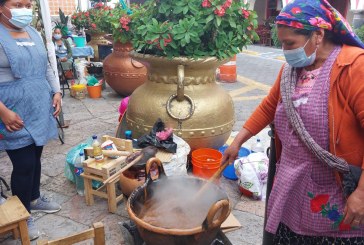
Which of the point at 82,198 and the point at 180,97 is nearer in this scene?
the point at 82,198

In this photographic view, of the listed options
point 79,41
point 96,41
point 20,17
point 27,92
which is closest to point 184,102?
point 27,92

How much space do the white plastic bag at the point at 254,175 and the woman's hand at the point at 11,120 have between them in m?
2.06

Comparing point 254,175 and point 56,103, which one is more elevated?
point 56,103

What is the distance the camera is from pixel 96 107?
6.43 meters

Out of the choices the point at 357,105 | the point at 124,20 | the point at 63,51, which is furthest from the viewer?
the point at 63,51

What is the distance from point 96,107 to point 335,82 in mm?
5493

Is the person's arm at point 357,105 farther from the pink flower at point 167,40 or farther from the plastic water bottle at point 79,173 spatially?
the plastic water bottle at point 79,173

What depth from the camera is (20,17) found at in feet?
7.34

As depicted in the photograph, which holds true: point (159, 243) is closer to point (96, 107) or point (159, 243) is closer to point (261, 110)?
point (261, 110)

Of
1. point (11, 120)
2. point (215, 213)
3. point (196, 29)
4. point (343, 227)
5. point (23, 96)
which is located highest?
point (196, 29)

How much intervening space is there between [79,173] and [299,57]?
246 centimetres

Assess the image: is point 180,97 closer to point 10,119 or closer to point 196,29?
point 196,29

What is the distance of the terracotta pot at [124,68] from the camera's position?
20.9 feet

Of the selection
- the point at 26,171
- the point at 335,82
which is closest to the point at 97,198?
the point at 26,171
